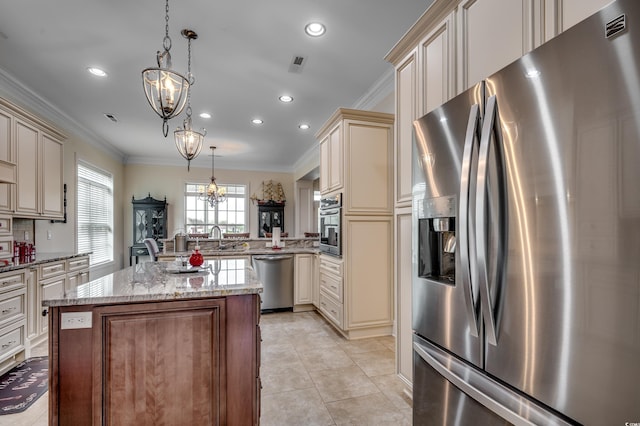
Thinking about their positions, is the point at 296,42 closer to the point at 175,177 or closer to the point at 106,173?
the point at 106,173

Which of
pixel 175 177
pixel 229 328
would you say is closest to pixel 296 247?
pixel 229 328

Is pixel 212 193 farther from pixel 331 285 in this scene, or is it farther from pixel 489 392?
pixel 489 392

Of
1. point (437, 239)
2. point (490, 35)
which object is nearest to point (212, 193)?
point (437, 239)

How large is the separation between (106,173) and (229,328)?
243 inches

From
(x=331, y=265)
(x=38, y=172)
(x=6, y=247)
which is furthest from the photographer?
(x=331, y=265)

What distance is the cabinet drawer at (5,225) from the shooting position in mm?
3168

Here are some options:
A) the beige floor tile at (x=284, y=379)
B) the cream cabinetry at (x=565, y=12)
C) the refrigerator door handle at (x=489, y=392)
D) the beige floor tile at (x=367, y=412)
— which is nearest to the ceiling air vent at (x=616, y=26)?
the cream cabinetry at (x=565, y=12)

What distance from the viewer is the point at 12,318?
272cm

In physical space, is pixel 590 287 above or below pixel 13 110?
below

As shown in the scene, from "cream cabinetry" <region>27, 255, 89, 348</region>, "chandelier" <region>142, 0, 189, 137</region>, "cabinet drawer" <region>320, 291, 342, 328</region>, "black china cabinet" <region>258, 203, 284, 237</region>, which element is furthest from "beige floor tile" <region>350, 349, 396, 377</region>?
"black china cabinet" <region>258, 203, 284, 237</region>

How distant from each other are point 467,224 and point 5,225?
170 inches

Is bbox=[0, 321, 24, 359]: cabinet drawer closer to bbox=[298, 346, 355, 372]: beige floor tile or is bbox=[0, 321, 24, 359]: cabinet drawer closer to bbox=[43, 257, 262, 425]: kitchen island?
bbox=[43, 257, 262, 425]: kitchen island

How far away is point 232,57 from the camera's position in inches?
122

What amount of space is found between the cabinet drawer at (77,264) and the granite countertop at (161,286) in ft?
7.09
